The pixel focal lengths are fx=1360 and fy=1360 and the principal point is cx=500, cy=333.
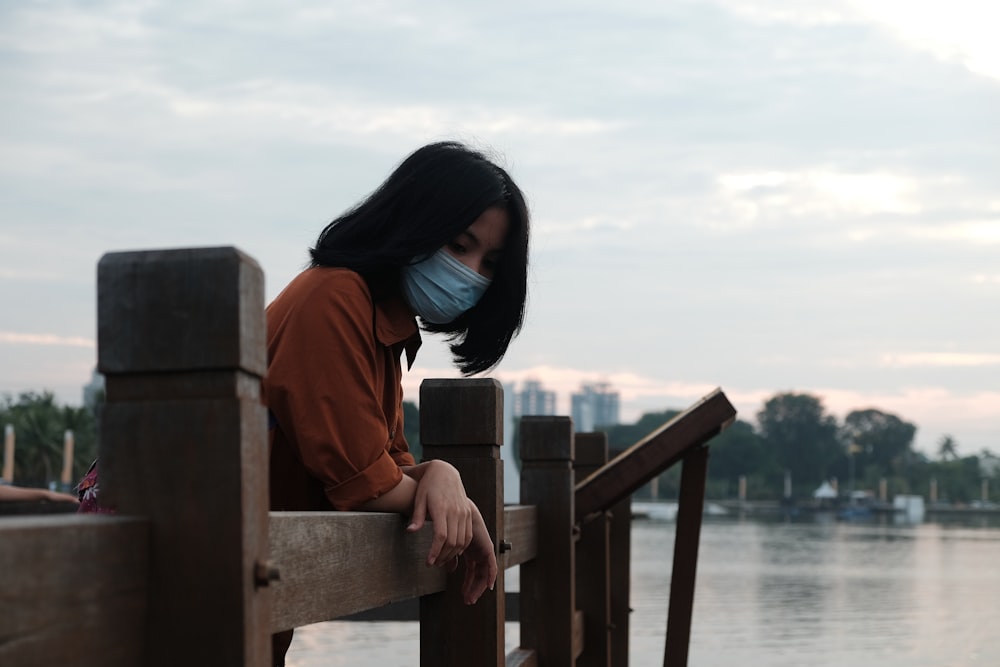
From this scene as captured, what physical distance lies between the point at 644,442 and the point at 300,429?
296 centimetres

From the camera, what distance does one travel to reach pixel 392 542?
2037 mm

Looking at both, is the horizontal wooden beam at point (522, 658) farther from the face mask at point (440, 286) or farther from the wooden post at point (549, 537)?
the face mask at point (440, 286)

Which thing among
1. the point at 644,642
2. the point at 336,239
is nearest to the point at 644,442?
the point at 336,239

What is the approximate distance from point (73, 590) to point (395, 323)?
1.30 meters

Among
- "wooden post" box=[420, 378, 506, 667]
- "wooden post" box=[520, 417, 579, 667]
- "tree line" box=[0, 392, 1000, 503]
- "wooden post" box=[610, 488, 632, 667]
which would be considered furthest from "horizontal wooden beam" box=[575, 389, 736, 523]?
"tree line" box=[0, 392, 1000, 503]

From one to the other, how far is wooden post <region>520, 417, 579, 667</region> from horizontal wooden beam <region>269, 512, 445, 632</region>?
2116 mm

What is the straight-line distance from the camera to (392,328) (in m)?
2.31

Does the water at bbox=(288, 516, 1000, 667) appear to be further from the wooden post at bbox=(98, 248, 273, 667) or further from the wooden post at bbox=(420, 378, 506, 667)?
the wooden post at bbox=(98, 248, 273, 667)

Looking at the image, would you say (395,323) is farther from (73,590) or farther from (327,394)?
(73,590)

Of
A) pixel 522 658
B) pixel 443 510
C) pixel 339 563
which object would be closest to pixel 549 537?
pixel 522 658

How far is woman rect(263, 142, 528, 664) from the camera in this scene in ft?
6.80

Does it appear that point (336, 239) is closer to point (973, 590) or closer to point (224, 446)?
point (224, 446)

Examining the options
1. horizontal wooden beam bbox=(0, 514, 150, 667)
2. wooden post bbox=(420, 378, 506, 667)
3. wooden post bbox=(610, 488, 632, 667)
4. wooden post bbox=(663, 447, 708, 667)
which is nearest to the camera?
horizontal wooden beam bbox=(0, 514, 150, 667)

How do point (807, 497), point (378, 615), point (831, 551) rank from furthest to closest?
point (807, 497)
point (831, 551)
point (378, 615)
